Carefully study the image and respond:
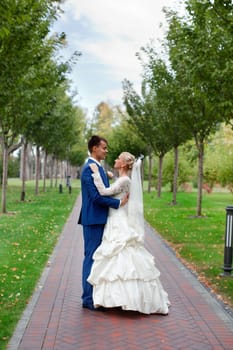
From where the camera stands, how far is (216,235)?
46.6ft

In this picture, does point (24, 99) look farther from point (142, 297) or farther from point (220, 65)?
point (142, 297)

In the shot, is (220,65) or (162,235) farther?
(162,235)

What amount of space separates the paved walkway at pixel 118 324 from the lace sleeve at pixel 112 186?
1511mm

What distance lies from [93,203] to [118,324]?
160 centimetres

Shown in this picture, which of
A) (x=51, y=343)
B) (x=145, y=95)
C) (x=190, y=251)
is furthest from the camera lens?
(x=145, y=95)

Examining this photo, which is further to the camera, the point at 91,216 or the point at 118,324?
the point at 91,216

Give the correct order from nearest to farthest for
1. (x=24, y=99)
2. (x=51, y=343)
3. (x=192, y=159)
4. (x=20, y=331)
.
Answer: (x=51, y=343), (x=20, y=331), (x=24, y=99), (x=192, y=159)

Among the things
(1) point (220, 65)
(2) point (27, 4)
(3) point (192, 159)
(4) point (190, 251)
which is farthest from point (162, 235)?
(3) point (192, 159)

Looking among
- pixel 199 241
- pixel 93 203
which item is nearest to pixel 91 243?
pixel 93 203

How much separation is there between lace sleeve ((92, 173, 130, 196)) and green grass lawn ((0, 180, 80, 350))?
1.83m

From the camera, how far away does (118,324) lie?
614 cm

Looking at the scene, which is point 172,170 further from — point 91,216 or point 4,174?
point 91,216

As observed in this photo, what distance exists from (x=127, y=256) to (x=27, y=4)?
19.7ft

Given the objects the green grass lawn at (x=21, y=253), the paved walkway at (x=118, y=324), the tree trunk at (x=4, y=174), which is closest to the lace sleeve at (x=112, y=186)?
the paved walkway at (x=118, y=324)
